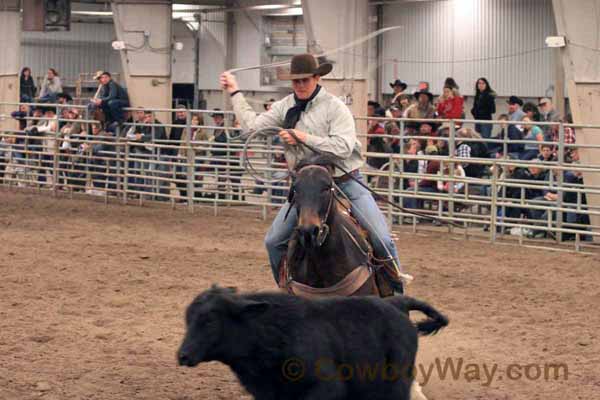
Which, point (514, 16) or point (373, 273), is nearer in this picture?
point (373, 273)

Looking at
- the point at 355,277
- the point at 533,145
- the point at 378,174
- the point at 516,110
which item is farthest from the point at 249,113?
the point at 516,110

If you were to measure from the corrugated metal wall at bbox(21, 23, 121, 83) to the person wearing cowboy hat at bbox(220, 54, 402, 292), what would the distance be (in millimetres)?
28973

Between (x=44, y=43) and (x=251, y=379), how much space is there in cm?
3193

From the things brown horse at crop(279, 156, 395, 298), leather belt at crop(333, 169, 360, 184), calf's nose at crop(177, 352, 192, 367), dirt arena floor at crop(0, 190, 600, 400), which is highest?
leather belt at crop(333, 169, 360, 184)

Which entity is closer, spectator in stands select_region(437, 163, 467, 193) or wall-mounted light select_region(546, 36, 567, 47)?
wall-mounted light select_region(546, 36, 567, 47)

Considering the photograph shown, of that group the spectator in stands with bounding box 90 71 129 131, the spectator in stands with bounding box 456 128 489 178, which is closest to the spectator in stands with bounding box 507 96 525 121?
the spectator in stands with bounding box 456 128 489 178

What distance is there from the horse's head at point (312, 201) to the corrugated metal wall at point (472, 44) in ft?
55.6

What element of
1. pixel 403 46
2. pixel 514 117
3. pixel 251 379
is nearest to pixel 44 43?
pixel 403 46

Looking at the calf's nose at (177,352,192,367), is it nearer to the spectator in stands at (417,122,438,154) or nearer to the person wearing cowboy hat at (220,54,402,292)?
the person wearing cowboy hat at (220,54,402,292)

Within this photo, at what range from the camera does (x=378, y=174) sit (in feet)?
50.0

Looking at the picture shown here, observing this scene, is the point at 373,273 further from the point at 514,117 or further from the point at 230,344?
the point at 514,117

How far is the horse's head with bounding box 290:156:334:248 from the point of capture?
618cm

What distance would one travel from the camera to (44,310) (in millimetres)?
9359

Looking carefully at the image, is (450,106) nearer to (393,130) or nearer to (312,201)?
(393,130)
